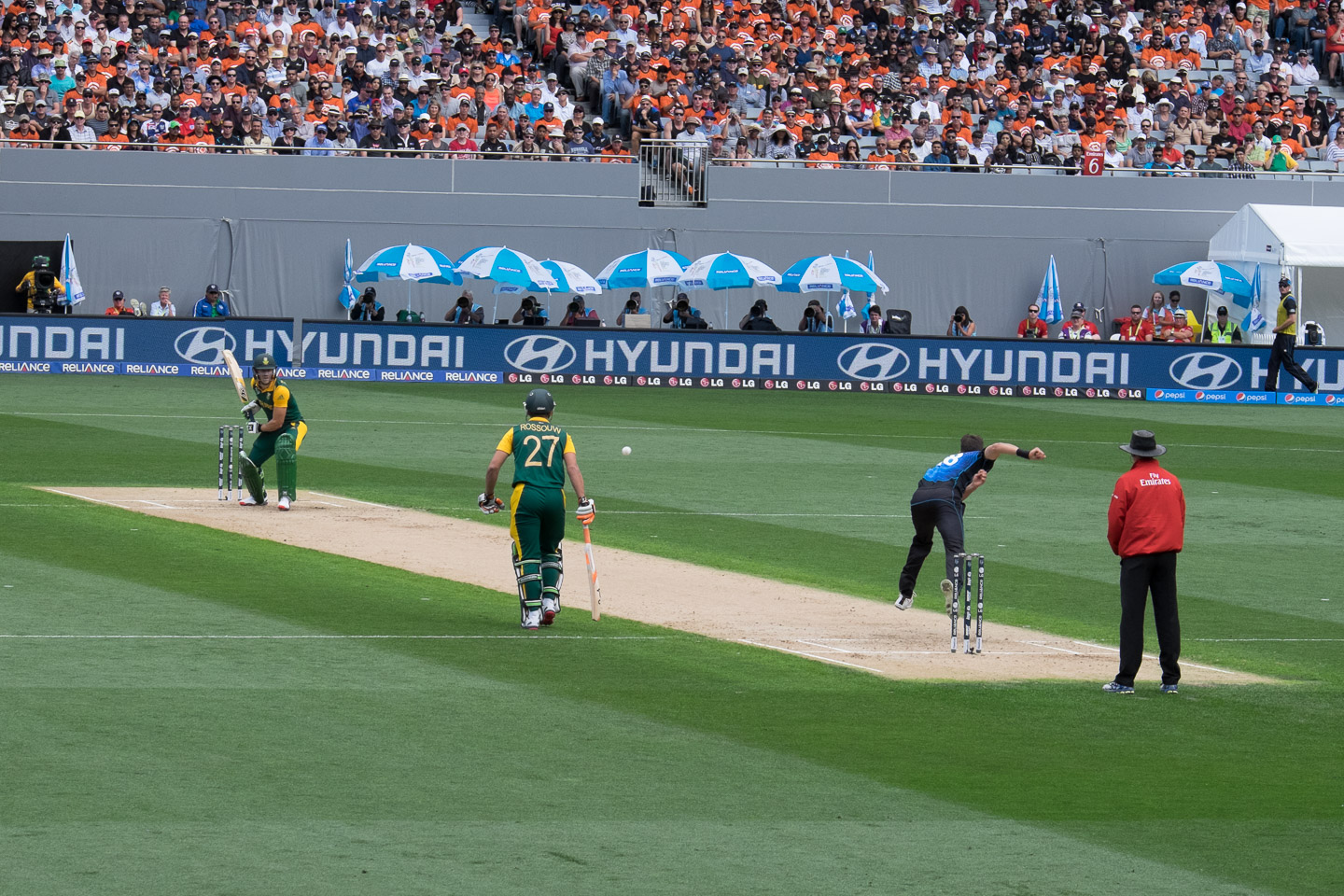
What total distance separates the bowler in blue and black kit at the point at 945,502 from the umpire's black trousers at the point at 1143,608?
2793 mm

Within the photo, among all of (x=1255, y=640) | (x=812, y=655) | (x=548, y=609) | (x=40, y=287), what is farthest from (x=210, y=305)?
(x=1255, y=640)

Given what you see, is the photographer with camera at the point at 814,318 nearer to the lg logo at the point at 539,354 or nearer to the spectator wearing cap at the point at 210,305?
the lg logo at the point at 539,354

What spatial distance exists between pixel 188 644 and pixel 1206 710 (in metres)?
6.84

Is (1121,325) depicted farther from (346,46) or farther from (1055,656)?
(1055,656)

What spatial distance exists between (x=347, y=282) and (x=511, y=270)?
429 centimetres

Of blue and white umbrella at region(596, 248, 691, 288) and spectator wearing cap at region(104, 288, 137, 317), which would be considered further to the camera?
blue and white umbrella at region(596, 248, 691, 288)

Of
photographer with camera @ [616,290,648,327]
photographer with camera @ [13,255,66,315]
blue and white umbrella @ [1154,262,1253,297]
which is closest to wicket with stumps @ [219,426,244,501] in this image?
photographer with camera @ [616,290,648,327]

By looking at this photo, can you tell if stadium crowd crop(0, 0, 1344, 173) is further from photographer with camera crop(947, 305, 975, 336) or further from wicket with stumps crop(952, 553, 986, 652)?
wicket with stumps crop(952, 553, 986, 652)

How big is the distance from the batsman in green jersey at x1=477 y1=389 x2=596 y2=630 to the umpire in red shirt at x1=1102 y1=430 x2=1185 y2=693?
3865mm

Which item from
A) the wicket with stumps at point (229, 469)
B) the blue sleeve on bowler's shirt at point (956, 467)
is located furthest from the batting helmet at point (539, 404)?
the wicket with stumps at point (229, 469)

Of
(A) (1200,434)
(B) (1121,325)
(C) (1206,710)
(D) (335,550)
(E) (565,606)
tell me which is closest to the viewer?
(C) (1206,710)

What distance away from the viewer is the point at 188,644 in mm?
13211

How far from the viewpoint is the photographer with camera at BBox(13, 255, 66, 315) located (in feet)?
126

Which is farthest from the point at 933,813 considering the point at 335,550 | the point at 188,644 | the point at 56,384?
the point at 56,384
